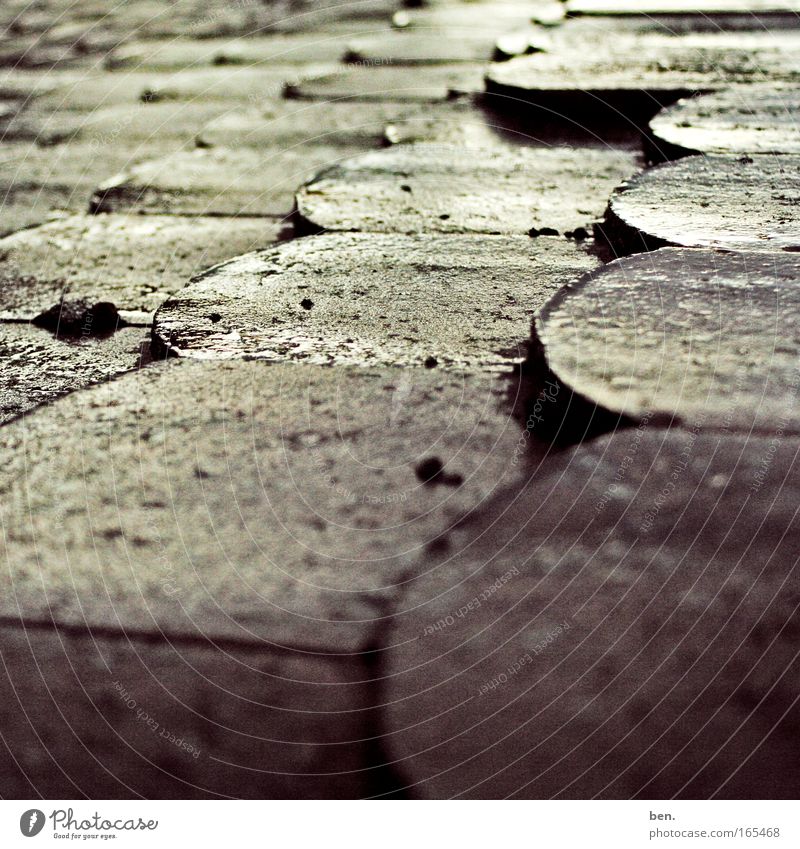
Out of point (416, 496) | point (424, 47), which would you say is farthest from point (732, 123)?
point (416, 496)

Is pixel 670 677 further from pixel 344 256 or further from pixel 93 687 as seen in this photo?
pixel 344 256

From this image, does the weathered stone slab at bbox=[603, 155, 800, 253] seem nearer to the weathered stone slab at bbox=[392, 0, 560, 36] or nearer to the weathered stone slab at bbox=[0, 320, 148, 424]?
the weathered stone slab at bbox=[0, 320, 148, 424]

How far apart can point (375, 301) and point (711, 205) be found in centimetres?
43

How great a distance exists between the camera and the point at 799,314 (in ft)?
2.86

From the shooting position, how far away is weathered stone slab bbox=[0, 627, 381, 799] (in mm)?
621

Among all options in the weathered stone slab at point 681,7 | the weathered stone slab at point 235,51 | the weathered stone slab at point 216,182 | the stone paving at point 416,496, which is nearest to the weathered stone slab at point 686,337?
the stone paving at point 416,496

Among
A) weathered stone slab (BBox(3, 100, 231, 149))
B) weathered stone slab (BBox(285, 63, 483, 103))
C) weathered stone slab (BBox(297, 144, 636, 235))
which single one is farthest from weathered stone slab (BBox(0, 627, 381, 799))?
weathered stone slab (BBox(285, 63, 483, 103))

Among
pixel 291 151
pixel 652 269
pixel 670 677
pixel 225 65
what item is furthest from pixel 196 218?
pixel 670 677

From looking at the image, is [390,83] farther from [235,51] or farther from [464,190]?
[464,190]

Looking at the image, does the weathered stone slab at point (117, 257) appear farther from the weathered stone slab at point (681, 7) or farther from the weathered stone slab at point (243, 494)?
the weathered stone slab at point (681, 7)

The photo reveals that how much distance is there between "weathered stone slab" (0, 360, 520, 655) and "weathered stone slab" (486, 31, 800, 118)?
101 centimetres

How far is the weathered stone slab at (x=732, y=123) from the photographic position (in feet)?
4.46

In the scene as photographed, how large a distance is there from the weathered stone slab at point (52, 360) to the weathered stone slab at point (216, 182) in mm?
372

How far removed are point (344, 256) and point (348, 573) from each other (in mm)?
534
